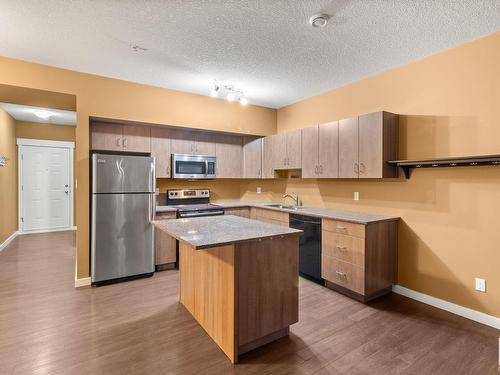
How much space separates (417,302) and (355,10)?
3050 millimetres

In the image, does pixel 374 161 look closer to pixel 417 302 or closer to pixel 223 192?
pixel 417 302

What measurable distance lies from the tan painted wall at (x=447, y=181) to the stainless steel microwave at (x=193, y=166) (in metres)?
2.54

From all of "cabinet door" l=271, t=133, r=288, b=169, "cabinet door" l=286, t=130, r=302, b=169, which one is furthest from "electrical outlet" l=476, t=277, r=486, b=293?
"cabinet door" l=271, t=133, r=288, b=169

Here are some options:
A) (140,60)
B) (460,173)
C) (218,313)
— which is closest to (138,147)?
(140,60)

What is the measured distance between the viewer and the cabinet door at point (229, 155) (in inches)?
195

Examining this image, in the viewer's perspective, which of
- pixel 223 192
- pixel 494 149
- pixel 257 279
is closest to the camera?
pixel 257 279

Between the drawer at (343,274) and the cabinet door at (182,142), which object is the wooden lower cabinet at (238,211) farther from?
the drawer at (343,274)

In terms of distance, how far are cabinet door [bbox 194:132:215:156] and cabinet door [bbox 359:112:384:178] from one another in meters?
2.59

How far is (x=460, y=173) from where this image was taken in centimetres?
272

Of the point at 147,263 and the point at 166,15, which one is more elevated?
the point at 166,15

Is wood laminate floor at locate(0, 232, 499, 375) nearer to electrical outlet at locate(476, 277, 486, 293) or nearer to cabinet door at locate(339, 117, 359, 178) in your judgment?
electrical outlet at locate(476, 277, 486, 293)

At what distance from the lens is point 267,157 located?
16.0 feet

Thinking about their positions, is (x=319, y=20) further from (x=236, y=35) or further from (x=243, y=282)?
(x=243, y=282)

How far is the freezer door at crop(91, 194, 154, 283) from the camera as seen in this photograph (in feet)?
11.3
